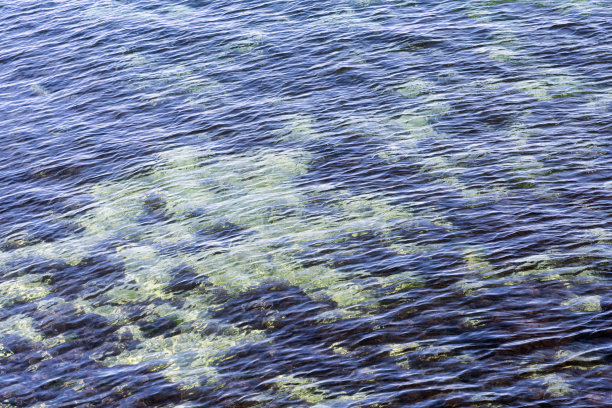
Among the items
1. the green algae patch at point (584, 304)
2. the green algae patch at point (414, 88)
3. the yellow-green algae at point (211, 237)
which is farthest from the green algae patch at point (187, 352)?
the green algae patch at point (414, 88)

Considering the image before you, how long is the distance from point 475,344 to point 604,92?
1307 centimetres

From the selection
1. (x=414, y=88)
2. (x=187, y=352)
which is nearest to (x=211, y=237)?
(x=187, y=352)

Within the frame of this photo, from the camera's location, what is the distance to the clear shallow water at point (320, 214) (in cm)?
1514

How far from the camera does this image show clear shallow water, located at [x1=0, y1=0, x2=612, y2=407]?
1514 cm

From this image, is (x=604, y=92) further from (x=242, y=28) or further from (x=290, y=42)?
(x=242, y=28)

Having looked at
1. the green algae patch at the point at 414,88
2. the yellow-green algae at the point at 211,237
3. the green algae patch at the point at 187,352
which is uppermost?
the green algae patch at the point at 414,88

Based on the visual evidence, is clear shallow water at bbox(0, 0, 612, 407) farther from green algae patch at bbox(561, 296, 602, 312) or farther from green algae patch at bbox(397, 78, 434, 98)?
green algae patch at bbox(397, 78, 434, 98)

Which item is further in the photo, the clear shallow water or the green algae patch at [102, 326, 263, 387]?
the green algae patch at [102, 326, 263, 387]

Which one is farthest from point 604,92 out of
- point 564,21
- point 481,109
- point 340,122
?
point 340,122

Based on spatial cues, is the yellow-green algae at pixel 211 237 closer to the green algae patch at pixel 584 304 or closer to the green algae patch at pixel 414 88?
the green algae patch at pixel 584 304

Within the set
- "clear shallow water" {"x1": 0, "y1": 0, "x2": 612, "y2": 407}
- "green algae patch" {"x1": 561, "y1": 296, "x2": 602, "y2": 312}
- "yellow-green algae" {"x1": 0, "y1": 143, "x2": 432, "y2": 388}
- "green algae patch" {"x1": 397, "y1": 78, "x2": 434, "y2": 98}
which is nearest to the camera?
"clear shallow water" {"x1": 0, "y1": 0, "x2": 612, "y2": 407}

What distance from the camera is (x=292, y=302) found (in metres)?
17.3

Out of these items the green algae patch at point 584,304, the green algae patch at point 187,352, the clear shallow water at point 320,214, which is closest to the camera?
the clear shallow water at point 320,214

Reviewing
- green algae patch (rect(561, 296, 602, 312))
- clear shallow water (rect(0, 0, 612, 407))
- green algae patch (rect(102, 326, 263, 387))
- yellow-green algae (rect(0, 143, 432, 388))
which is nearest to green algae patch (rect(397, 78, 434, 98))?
clear shallow water (rect(0, 0, 612, 407))
